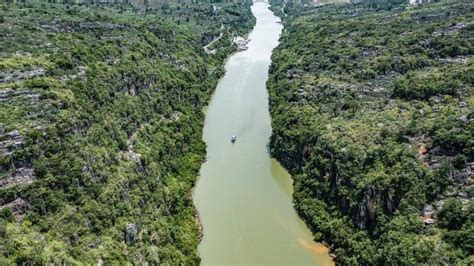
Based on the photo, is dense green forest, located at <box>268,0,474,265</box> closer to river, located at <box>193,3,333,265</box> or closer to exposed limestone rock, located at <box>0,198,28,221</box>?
river, located at <box>193,3,333,265</box>

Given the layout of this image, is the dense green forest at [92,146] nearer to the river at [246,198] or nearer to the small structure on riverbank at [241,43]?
the river at [246,198]

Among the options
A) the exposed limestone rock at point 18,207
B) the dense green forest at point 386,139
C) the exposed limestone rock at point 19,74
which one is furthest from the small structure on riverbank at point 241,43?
the exposed limestone rock at point 18,207

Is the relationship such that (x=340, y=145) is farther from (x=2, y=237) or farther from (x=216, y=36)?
(x=216, y=36)

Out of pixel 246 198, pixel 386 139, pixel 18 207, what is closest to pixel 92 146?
pixel 18 207

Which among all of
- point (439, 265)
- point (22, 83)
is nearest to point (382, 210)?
point (439, 265)

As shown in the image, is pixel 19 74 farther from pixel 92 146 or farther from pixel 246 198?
pixel 246 198

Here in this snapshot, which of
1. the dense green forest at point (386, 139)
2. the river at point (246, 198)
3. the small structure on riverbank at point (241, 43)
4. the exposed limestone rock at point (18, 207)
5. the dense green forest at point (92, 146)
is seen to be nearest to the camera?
the exposed limestone rock at point (18, 207)

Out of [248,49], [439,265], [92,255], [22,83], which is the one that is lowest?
[248,49]
